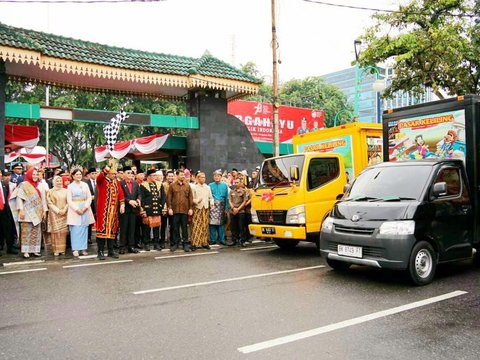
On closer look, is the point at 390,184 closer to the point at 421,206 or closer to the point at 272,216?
the point at 421,206

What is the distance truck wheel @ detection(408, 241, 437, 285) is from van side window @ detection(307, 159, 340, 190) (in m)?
2.95

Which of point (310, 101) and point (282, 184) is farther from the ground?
point (310, 101)

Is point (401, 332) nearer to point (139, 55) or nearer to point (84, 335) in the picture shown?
point (84, 335)

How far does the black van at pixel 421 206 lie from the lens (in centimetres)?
588

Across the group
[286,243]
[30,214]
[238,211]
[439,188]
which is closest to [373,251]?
[439,188]

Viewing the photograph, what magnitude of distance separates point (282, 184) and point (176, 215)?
2.66 metres

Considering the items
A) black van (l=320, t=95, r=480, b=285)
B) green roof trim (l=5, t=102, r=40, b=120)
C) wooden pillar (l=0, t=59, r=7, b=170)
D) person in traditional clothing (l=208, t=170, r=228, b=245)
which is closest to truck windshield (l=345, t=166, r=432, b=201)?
black van (l=320, t=95, r=480, b=285)

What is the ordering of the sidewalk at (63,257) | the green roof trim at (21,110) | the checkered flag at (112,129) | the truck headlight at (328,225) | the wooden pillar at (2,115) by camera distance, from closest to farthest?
1. the truck headlight at (328,225)
2. the sidewalk at (63,257)
3. the wooden pillar at (2,115)
4. the green roof trim at (21,110)
5. the checkered flag at (112,129)

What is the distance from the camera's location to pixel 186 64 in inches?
564

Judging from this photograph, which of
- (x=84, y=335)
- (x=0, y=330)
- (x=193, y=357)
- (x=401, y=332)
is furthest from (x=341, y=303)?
(x=0, y=330)

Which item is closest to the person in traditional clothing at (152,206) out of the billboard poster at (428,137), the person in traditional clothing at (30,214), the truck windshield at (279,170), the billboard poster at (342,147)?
the person in traditional clothing at (30,214)

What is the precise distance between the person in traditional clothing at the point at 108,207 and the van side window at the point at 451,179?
6151 millimetres

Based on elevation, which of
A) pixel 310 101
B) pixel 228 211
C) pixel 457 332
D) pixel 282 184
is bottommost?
pixel 457 332

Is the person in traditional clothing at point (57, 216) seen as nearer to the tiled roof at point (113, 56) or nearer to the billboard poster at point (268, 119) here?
the tiled roof at point (113, 56)
